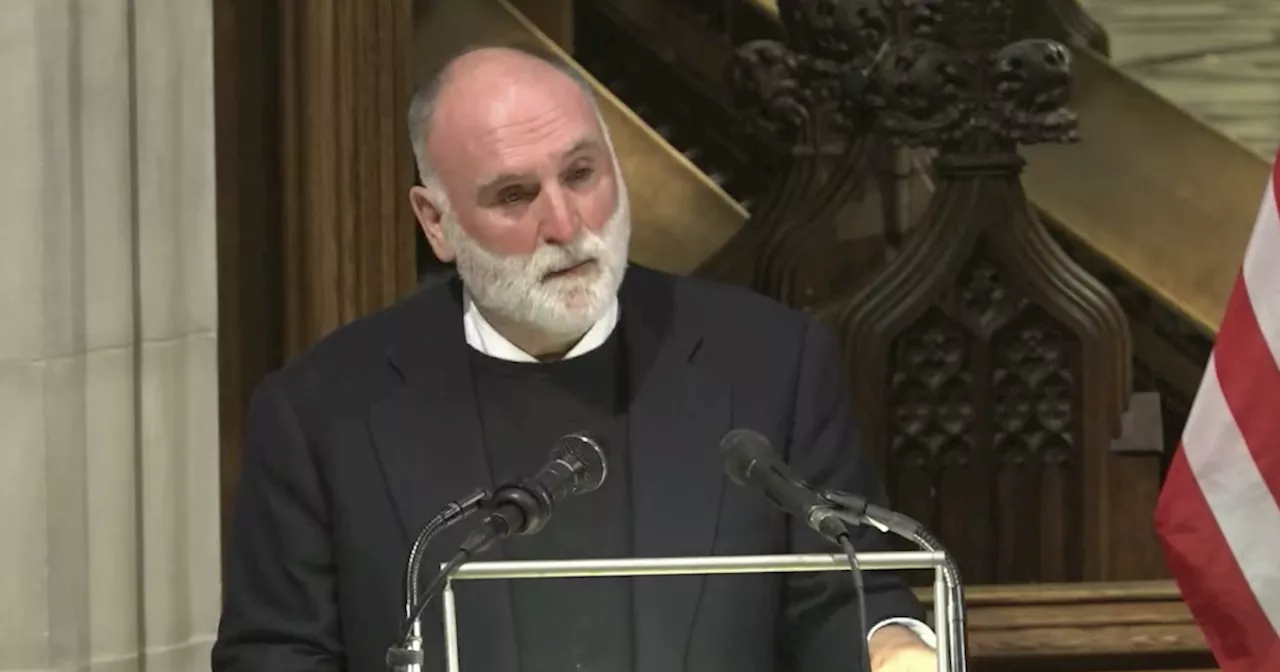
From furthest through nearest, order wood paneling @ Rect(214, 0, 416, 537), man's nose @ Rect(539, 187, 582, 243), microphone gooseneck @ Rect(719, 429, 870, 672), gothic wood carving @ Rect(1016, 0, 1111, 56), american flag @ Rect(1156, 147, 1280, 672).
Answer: gothic wood carving @ Rect(1016, 0, 1111, 56) → wood paneling @ Rect(214, 0, 416, 537) → american flag @ Rect(1156, 147, 1280, 672) → man's nose @ Rect(539, 187, 582, 243) → microphone gooseneck @ Rect(719, 429, 870, 672)

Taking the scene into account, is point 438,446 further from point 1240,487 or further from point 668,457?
point 1240,487

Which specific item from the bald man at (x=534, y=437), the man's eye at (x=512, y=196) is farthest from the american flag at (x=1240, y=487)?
the man's eye at (x=512, y=196)

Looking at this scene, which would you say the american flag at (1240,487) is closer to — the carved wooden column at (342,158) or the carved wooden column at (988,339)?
the carved wooden column at (988,339)

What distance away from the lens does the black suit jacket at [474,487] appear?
2064 mm

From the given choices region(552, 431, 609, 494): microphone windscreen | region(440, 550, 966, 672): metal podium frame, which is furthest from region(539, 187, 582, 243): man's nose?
region(440, 550, 966, 672): metal podium frame

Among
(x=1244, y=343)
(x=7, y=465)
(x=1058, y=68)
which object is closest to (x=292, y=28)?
(x=7, y=465)

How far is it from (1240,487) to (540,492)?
42.9 inches

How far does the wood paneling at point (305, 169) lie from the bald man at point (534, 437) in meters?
0.45

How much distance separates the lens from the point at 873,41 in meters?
2.90

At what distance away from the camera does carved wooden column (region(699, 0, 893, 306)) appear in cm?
→ 293

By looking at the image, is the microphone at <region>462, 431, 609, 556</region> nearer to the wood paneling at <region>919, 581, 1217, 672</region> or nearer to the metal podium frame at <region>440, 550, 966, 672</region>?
the metal podium frame at <region>440, 550, 966, 672</region>

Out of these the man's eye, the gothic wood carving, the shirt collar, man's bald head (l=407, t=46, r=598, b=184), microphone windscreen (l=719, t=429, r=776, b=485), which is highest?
the gothic wood carving

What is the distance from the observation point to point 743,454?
159 centimetres

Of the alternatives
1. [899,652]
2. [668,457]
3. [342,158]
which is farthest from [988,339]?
[899,652]
